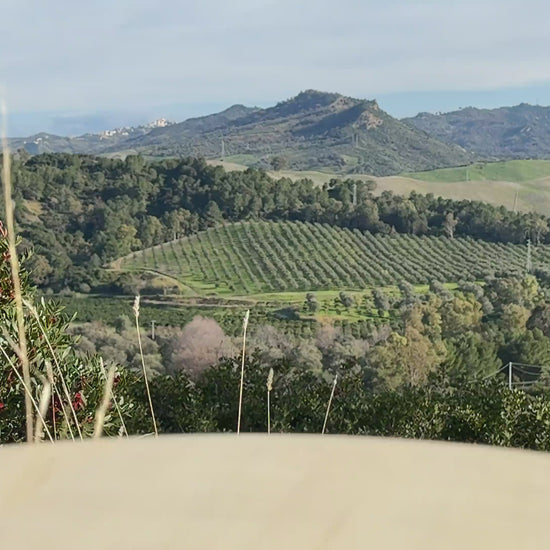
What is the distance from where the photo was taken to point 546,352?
790 inches

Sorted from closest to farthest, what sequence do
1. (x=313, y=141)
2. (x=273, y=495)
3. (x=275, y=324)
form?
(x=273, y=495), (x=275, y=324), (x=313, y=141)

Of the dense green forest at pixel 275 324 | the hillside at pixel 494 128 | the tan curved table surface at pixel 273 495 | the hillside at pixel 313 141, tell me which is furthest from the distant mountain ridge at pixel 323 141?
the tan curved table surface at pixel 273 495

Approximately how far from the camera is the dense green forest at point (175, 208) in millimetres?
40750

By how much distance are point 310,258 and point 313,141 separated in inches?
2760

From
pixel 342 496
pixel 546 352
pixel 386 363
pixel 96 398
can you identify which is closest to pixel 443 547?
pixel 342 496

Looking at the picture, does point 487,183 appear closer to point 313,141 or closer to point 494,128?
point 313,141

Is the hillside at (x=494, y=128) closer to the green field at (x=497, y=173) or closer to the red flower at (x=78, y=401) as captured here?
the green field at (x=497, y=173)

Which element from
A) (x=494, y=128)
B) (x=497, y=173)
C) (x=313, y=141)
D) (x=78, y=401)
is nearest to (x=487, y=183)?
(x=497, y=173)

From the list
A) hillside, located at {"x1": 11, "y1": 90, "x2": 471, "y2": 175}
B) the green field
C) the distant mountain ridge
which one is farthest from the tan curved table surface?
the distant mountain ridge

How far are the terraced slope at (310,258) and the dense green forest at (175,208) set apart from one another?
1082mm

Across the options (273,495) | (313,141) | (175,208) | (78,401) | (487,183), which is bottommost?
(175,208)

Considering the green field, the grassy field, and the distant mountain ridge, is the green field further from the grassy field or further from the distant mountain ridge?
the distant mountain ridge

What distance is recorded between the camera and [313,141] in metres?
106

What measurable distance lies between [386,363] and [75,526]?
16.4 m
